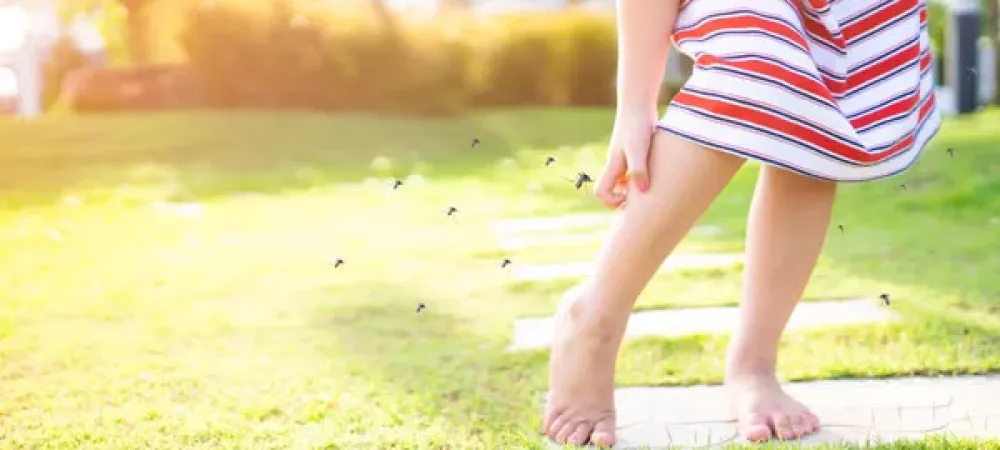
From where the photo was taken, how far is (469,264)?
3311 mm

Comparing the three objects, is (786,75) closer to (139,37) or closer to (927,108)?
(927,108)

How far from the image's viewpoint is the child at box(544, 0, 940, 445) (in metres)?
1.43

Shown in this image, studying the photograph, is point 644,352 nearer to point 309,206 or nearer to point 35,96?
point 309,206

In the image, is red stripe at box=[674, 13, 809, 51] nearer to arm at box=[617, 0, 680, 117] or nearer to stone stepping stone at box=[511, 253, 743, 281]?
arm at box=[617, 0, 680, 117]

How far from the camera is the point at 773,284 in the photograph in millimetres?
1665

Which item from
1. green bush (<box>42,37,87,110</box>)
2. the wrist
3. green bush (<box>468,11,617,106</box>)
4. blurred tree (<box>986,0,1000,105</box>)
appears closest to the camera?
the wrist

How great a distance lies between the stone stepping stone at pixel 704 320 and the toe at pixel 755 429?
24.0 inches

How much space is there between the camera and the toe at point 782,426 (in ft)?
5.17

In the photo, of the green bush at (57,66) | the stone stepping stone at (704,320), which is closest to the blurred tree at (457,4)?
the green bush at (57,66)

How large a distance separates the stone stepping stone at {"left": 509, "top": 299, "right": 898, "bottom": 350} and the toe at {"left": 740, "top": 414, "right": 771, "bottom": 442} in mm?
611

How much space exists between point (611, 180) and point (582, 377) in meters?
0.28

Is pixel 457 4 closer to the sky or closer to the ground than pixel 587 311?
closer to the sky

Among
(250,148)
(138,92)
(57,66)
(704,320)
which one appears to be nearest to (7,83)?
(57,66)

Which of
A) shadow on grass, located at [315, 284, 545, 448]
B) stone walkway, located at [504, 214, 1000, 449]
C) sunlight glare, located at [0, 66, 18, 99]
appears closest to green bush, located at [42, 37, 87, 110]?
sunlight glare, located at [0, 66, 18, 99]
